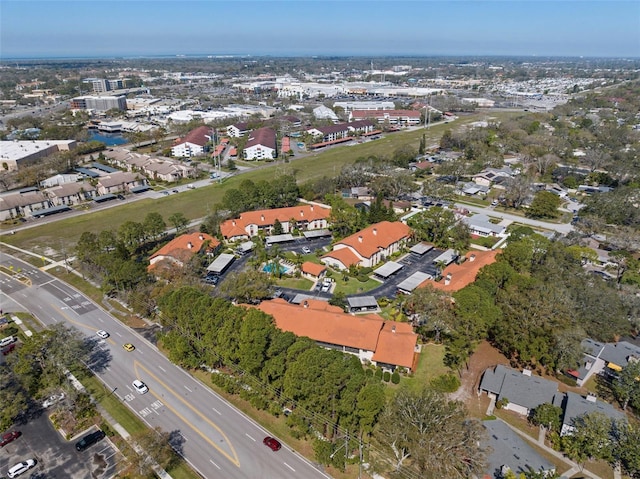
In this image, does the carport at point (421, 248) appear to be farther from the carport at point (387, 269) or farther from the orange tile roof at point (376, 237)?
the carport at point (387, 269)

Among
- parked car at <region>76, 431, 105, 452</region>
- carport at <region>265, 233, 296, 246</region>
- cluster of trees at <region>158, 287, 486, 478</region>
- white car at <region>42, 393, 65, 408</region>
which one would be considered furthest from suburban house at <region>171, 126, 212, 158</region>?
parked car at <region>76, 431, 105, 452</region>

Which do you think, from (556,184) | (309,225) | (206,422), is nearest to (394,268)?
(309,225)

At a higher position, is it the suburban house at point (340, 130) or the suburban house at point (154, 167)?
the suburban house at point (340, 130)

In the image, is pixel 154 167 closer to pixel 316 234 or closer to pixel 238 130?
pixel 238 130

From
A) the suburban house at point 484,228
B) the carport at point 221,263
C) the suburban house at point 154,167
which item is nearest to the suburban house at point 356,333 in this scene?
the carport at point 221,263

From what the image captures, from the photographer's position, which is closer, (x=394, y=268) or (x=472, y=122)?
(x=394, y=268)

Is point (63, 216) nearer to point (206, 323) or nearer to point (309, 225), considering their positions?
point (309, 225)

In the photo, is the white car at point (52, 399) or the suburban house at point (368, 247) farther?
the suburban house at point (368, 247)
